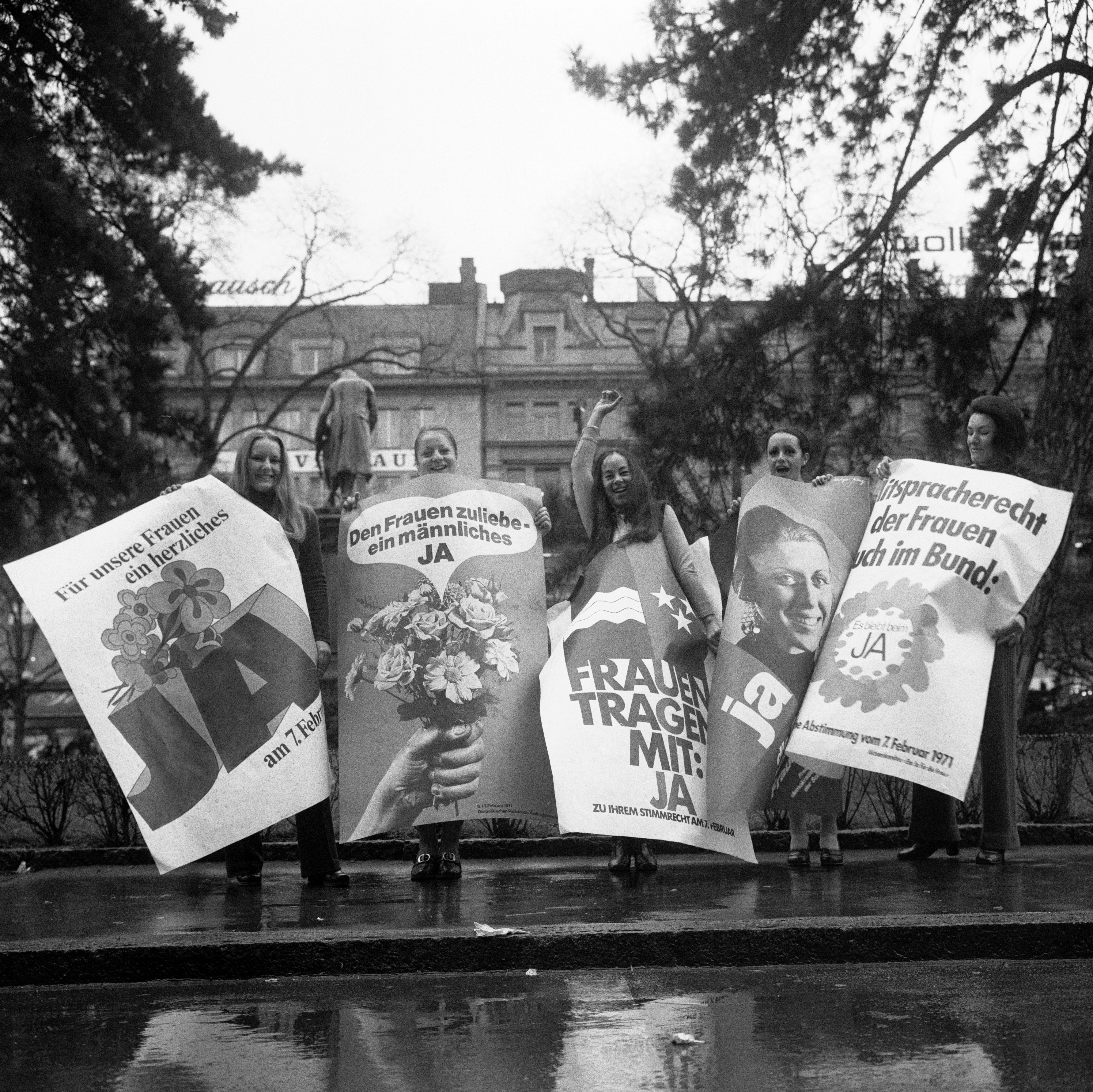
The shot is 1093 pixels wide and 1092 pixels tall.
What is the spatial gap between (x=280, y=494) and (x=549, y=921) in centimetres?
261

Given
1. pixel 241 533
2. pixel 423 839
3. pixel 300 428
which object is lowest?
pixel 423 839

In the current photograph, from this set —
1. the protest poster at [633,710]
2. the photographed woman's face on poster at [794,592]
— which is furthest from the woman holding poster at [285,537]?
the photographed woman's face on poster at [794,592]

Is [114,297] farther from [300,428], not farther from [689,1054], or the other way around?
[300,428]

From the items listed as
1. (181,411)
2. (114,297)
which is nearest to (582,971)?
(114,297)

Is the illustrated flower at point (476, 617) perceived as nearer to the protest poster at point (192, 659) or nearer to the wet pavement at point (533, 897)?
the protest poster at point (192, 659)

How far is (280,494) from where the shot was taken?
7.04 m

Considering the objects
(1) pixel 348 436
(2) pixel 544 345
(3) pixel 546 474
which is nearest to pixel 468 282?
(2) pixel 544 345

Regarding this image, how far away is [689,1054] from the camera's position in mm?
3590

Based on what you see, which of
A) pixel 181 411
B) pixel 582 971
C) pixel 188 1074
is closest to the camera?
pixel 188 1074

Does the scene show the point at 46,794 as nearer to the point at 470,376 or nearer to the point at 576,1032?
the point at 576,1032

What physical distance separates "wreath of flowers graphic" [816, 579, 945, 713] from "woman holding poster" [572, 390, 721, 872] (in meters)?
0.55

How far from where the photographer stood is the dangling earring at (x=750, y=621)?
6.92m

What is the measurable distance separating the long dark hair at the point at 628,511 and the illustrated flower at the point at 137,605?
193cm

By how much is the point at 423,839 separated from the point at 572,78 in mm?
8063
